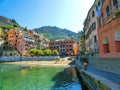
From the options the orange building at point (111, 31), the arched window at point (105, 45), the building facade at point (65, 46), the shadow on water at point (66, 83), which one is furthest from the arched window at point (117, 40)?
the building facade at point (65, 46)

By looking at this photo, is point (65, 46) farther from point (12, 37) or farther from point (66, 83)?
point (66, 83)

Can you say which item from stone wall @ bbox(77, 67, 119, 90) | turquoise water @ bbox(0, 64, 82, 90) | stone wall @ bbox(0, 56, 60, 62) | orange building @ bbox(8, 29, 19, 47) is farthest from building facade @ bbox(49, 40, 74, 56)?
stone wall @ bbox(77, 67, 119, 90)

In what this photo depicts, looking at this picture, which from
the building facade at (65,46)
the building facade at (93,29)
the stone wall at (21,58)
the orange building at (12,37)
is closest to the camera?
the building facade at (93,29)

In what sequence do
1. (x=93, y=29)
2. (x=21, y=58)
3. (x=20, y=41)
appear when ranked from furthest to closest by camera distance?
(x=20, y=41), (x=21, y=58), (x=93, y=29)

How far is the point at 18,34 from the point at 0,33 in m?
17.7

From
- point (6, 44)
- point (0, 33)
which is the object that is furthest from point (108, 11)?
point (0, 33)

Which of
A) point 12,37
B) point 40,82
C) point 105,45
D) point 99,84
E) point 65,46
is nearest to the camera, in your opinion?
point 99,84

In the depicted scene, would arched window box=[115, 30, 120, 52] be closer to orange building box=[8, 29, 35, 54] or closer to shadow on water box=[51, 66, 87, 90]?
shadow on water box=[51, 66, 87, 90]

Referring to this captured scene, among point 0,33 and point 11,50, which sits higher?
point 0,33

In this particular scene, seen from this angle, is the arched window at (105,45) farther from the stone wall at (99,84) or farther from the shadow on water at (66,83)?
the shadow on water at (66,83)

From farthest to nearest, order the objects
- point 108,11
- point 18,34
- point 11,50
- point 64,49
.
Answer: point 64,49
point 18,34
point 11,50
point 108,11

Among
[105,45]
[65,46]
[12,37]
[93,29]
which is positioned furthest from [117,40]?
[65,46]

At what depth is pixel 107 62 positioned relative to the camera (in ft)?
77.5

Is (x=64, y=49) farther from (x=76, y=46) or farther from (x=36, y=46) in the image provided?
(x=36, y=46)
